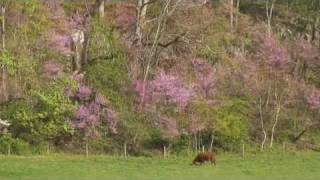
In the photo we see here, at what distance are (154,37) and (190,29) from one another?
3225mm

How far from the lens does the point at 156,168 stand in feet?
127

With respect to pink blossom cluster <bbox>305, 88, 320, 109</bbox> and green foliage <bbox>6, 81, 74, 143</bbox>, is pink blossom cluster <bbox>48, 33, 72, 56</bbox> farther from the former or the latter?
pink blossom cluster <bbox>305, 88, 320, 109</bbox>

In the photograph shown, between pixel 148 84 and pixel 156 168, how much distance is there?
15132 mm

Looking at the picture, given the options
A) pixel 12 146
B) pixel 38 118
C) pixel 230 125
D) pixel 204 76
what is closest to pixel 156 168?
pixel 38 118

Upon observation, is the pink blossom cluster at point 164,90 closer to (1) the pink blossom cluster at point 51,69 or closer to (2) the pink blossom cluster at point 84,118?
(2) the pink blossom cluster at point 84,118

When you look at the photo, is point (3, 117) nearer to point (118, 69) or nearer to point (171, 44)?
point (118, 69)

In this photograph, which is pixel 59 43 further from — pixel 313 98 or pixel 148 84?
pixel 313 98

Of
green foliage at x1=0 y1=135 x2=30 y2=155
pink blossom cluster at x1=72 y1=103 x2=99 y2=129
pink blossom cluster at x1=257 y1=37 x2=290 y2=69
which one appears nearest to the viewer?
green foliage at x1=0 y1=135 x2=30 y2=155

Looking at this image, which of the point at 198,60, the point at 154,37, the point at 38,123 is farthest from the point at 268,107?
the point at 38,123

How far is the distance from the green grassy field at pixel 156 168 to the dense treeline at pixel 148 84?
4027mm

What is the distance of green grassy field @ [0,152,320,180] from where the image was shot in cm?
3444

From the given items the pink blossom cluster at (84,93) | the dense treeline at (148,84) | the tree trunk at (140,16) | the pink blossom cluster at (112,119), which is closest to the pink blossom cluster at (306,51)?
the dense treeline at (148,84)

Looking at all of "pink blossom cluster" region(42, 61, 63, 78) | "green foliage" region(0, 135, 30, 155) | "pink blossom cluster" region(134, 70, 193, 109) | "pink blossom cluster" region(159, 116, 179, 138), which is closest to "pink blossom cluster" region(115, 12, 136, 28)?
"pink blossom cluster" region(134, 70, 193, 109)

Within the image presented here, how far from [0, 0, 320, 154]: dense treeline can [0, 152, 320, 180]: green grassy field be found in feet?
13.2
